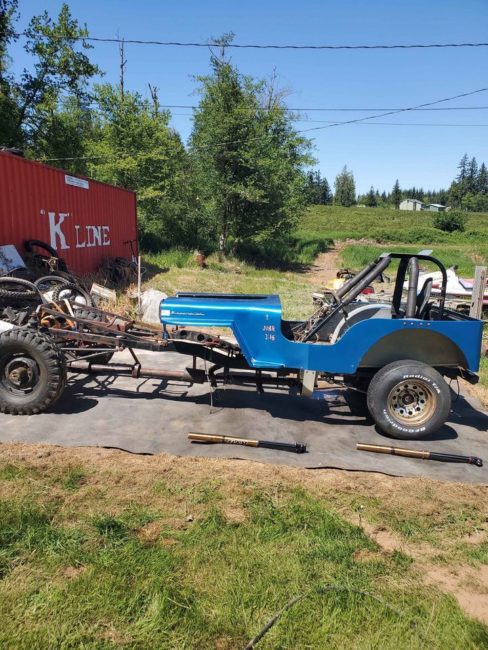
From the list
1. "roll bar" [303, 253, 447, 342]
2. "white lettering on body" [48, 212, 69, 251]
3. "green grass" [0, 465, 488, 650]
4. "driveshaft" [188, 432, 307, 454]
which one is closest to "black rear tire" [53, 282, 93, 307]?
"driveshaft" [188, 432, 307, 454]

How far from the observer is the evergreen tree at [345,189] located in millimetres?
105331

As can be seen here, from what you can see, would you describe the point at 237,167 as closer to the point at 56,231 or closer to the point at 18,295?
the point at 56,231

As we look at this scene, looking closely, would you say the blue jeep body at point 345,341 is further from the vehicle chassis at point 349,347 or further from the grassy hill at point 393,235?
the grassy hill at point 393,235

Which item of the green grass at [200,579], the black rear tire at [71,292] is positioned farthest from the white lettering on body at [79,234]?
the green grass at [200,579]

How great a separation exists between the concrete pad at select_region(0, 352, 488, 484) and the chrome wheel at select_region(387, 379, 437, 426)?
266 millimetres

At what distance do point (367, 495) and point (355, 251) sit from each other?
36.4 metres

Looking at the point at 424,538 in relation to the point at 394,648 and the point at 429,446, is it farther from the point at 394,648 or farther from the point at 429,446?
the point at 429,446

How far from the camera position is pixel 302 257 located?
3359 cm

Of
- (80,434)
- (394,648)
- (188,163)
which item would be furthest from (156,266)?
(394,648)

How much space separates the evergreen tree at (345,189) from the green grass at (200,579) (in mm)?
106081

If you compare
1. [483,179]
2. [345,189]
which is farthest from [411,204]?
[483,179]

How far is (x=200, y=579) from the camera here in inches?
105

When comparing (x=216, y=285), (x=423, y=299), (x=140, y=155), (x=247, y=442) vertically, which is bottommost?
(x=247, y=442)

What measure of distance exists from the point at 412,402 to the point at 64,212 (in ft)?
31.9
